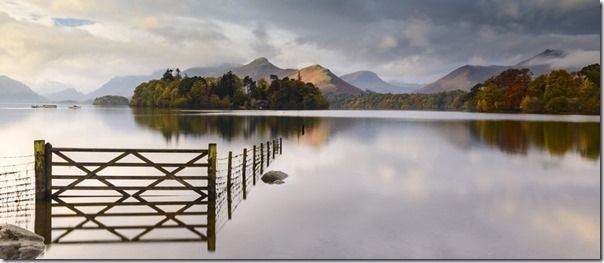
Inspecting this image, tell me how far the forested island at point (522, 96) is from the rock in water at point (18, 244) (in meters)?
13.6

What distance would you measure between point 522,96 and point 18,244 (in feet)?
173

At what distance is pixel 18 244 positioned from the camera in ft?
27.2

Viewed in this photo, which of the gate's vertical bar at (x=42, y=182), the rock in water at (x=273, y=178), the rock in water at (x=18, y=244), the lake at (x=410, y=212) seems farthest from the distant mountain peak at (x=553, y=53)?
the rock in water at (x=18, y=244)

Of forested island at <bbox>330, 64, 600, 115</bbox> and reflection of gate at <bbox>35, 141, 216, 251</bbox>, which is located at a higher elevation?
forested island at <bbox>330, 64, 600, 115</bbox>

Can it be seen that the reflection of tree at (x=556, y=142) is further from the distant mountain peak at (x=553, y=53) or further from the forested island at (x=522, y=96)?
the distant mountain peak at (x=553, y=53)

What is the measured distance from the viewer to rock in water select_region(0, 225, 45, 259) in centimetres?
805

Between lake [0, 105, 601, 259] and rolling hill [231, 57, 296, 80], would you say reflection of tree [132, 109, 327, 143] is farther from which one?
lake [0, 105, 601, 259]

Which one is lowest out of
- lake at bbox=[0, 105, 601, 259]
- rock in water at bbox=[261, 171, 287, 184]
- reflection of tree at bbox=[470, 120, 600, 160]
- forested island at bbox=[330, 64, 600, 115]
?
lake at bbox=[0, 105, 601, 259]

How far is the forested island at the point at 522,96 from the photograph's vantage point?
2063 centimetres

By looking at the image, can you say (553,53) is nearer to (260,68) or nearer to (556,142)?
(556,142)

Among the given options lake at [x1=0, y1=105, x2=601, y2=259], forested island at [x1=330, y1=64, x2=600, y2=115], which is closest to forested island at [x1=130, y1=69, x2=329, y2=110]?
forested island at [x1=330, y1=64, x2=600, y2=115]

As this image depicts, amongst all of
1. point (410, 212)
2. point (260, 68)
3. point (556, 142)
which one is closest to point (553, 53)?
point (410, 212)

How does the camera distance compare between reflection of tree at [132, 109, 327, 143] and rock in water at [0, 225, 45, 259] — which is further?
reflection of tree at [132, 109, 327, 143]

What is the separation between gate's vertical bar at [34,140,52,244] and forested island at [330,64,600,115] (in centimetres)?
1384
